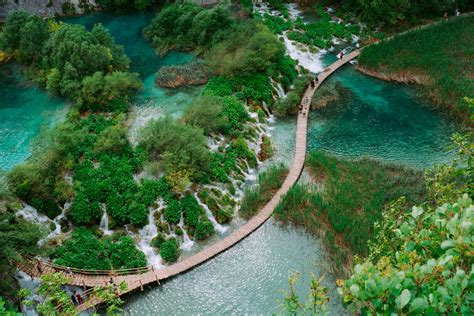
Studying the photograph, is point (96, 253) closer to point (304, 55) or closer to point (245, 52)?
point (245, 52)

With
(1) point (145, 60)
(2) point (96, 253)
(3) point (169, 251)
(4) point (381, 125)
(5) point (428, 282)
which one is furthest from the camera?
(1) point (145, 60)

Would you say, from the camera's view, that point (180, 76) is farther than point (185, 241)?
Yes

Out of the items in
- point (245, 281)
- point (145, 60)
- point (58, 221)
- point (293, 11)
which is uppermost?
point (293, 11)

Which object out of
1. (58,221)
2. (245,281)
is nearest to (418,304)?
(245,281)

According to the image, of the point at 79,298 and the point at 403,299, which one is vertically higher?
the point at 403,299

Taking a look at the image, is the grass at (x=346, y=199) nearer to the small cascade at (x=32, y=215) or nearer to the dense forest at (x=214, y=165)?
the dense forest at (x=214, y=165)

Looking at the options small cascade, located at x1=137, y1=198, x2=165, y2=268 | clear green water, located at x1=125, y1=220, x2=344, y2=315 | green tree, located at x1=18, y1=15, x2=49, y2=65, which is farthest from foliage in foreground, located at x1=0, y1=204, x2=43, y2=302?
green tree, located at x1=18, y1=15, x2=49, y2=65

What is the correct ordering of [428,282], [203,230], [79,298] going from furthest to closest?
[203,230] < [79,298] < [428,282]
